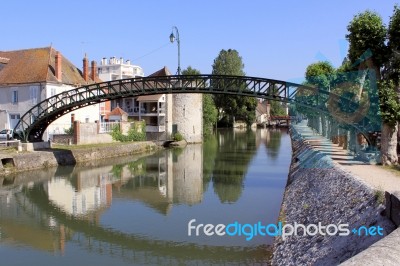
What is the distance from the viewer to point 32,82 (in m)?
39.2

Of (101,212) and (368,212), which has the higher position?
(368,212)

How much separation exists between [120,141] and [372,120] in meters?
28.3

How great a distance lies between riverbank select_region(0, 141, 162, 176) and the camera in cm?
2855

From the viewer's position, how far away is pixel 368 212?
9.44m

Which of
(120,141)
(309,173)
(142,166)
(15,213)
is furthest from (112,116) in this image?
(309,173)

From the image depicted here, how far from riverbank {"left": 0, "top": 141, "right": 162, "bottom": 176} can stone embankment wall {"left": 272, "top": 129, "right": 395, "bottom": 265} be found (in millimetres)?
19333

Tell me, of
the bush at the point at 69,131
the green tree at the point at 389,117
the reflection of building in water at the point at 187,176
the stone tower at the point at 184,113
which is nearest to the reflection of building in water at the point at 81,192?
the reflection of building in water at the point at 187,176

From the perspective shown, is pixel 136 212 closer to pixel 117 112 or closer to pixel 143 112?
pixel 117 112

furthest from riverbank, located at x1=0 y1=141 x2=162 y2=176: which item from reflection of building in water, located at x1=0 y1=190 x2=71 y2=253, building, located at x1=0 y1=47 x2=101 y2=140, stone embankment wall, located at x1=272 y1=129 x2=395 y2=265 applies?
stone embankment wall, located at x1=272 y1=129 x2=395 y2=265

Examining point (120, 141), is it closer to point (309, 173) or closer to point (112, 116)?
point (112, 116)

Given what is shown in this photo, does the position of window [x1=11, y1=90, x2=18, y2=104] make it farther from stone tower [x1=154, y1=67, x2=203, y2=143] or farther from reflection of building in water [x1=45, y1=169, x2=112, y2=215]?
stone tower [x1=154, y1=67, x2=203, y2=143]

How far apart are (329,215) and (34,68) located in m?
35.7

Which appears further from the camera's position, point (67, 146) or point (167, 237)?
point (67, 146)

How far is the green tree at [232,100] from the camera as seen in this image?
286 feet
